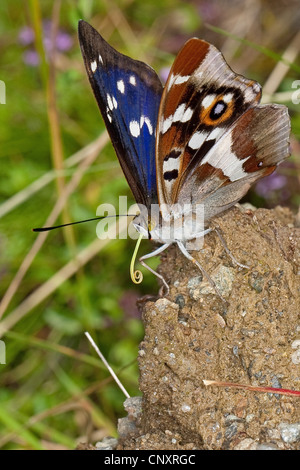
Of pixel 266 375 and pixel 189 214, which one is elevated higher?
pixel 189 214

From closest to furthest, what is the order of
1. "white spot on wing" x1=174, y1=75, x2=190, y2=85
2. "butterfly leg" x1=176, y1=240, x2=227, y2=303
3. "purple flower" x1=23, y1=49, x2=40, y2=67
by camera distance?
"butterfly leg" x1=176, y1=240, x2=227, y2=303, "white spot on wing" x1=174, y1=75, x2=190, y2=85, "purple flower" x1=23, y1=49, x2=40, y2=67

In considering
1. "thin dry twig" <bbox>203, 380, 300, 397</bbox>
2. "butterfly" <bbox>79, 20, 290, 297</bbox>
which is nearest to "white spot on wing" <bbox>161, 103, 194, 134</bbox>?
"butterfly" <bbox>79, 20, 290, 297</bbox>

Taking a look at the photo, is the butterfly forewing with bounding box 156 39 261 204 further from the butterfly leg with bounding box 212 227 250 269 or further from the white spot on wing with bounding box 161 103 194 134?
the butterfly leg with bounding box 212 227 250 269

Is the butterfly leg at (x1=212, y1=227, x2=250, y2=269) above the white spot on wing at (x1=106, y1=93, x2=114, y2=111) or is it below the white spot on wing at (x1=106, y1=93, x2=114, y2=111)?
below

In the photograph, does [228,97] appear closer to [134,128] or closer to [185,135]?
[185,135]

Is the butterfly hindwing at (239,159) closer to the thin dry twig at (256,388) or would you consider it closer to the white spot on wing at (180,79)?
the white spot on wing at (180,79)

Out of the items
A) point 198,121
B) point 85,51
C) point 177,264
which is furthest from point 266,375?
point 85,51
